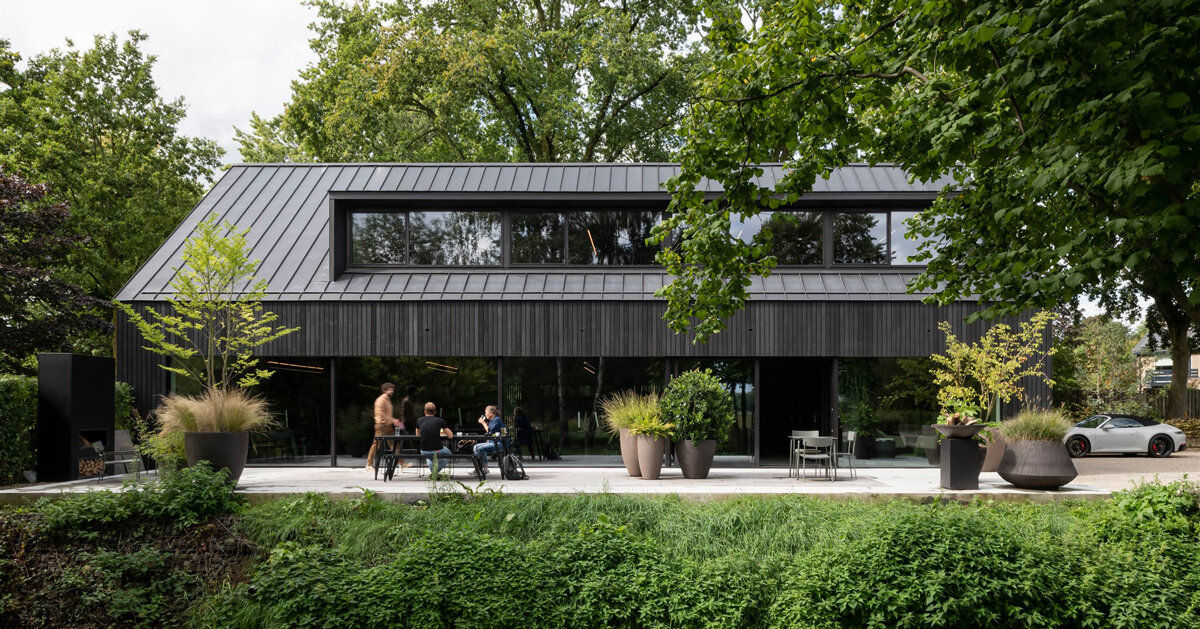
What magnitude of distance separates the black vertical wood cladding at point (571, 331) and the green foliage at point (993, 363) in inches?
20.3

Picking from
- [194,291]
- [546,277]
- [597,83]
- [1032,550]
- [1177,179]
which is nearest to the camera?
[1177,179]

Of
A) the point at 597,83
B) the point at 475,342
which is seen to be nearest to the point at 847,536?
the point at 475,342

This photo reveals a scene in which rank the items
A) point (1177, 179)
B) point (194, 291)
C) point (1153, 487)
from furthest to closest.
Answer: point (194, 291) → point (1153, 487) → point (1177, 179)

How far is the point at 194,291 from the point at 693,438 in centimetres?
755

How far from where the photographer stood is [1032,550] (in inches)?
241

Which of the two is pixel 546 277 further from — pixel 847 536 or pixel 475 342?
pixel 847 536

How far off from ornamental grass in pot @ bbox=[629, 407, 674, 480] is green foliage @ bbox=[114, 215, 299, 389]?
19.1 feet

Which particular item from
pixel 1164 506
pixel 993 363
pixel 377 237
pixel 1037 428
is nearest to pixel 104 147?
pixel 377 237

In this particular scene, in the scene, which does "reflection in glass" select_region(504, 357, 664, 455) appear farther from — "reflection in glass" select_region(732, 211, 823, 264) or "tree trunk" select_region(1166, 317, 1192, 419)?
"tree trunk" select_region(1166, 317, 1192, 419)

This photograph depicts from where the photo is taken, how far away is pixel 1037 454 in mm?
9891

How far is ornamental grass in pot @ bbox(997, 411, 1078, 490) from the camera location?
9812 mm

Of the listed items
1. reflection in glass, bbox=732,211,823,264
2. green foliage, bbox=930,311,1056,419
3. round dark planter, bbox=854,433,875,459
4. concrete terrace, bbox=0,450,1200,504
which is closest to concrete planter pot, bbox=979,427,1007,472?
concrete terrace, bbox=0,450,1200,504

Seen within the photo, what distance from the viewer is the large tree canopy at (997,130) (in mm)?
4723

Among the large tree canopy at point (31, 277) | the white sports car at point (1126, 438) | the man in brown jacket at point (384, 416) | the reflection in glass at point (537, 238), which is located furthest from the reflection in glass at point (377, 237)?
the white sports car at point (1126, 438)
